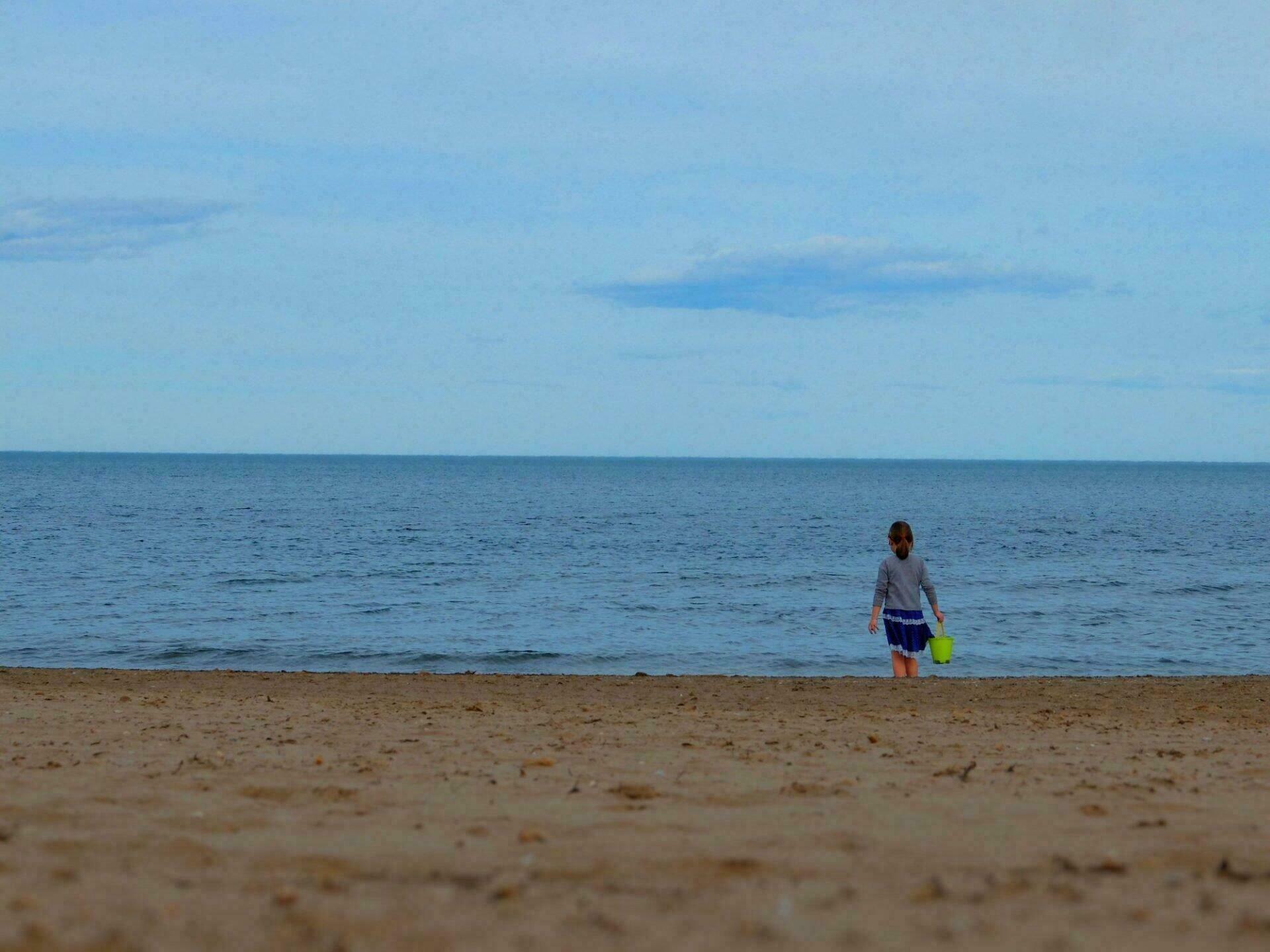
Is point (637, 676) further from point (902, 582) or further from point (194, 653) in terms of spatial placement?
point (194, 653)

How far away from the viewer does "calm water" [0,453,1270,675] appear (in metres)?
18.6

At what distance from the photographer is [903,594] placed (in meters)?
12.8

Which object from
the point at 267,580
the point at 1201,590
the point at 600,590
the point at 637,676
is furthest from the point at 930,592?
the point at 267,580

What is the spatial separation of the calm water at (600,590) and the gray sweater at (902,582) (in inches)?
179

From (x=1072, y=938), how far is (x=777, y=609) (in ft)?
67.2

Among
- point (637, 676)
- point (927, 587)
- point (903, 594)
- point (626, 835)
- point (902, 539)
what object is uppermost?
point (902, 539)

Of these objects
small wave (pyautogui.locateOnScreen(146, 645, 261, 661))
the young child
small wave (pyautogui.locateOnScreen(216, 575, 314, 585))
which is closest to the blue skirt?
the young child

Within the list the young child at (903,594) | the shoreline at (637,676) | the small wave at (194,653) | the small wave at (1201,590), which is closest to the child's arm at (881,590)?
the young child at (903,594)

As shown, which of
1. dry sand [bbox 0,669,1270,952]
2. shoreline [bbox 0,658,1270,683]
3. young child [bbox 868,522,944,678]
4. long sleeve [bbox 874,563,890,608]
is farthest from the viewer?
shoreline [bbox 0,658,1270,683]

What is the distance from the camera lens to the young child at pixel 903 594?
12.5 metres

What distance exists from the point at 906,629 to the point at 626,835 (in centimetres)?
883

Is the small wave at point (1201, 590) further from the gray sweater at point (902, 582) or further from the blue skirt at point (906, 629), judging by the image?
the gray sweater at point (902, 582)

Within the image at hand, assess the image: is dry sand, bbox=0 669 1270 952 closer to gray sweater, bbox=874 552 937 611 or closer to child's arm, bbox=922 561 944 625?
child's arm, bbox=922 561 944 625

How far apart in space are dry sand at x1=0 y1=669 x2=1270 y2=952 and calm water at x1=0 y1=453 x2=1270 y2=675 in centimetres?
901
